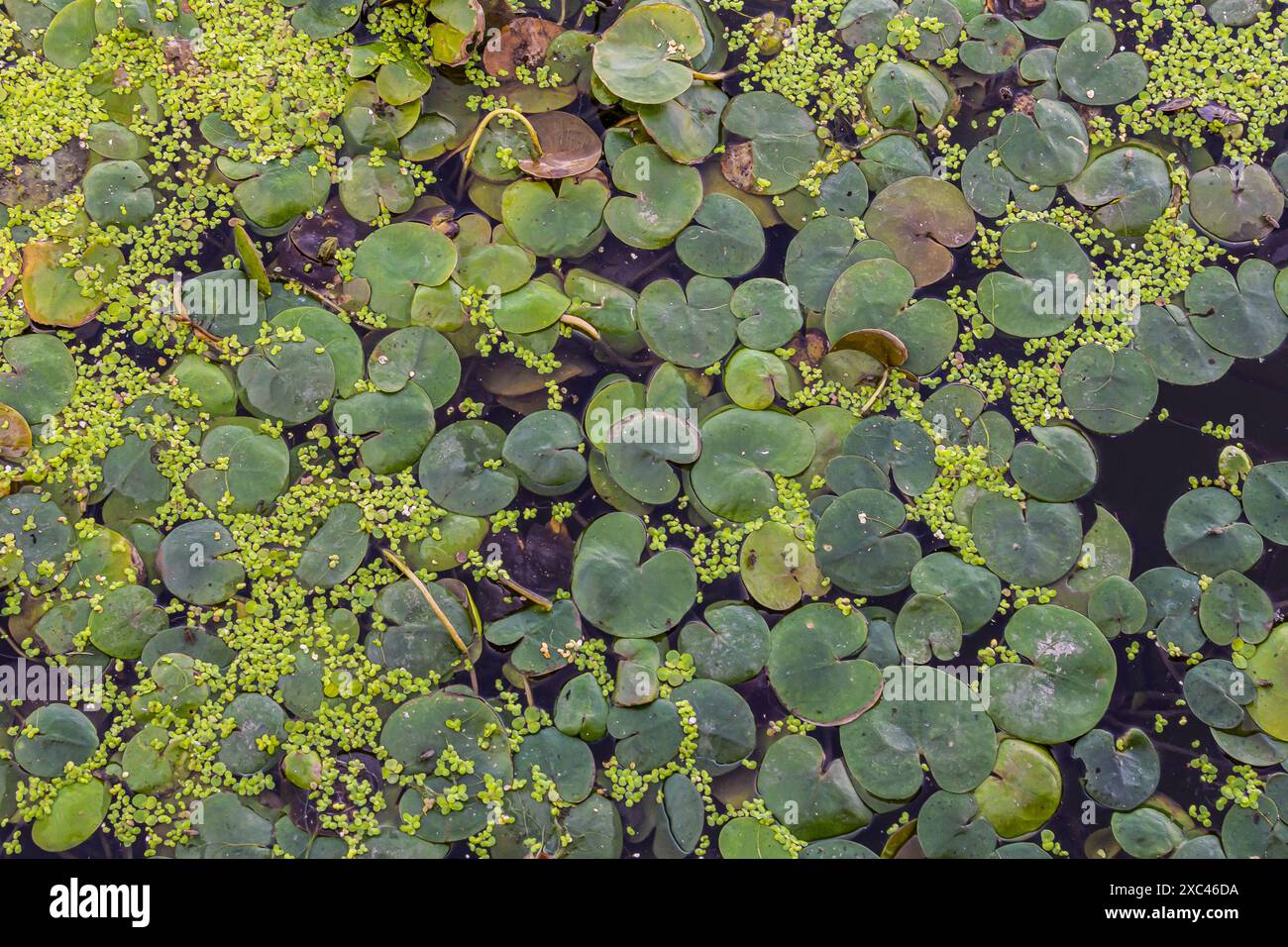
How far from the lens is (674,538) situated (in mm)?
3195

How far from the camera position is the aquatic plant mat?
3.04 m

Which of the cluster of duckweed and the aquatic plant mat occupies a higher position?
the cluster of duckweed

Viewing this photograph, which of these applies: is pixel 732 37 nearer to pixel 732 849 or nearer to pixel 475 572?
pixel 475 572

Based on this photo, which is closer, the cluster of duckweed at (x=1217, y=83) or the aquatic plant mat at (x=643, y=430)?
the aquatic plant mat at (x=643, y=430)

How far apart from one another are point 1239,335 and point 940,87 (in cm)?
140

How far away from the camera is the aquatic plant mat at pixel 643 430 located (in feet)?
9.99

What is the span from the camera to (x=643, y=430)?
3182 millimetres

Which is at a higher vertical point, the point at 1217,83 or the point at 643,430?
the point at 1217,83

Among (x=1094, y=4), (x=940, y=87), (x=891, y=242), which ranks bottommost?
(x=891, y=242)

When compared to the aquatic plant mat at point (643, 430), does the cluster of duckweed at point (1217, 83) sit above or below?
above

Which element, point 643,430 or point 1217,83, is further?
point 1217,83

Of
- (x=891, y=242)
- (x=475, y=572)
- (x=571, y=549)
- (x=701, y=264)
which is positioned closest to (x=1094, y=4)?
(x=891, y=242)

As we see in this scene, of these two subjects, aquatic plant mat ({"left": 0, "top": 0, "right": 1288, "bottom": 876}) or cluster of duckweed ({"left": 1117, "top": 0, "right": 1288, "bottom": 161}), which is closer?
aquatic plant mat ({"left": 0, "top": 0, "right": 1288, "bottom": 876})

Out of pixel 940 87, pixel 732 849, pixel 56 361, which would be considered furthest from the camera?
pixel 940 87
